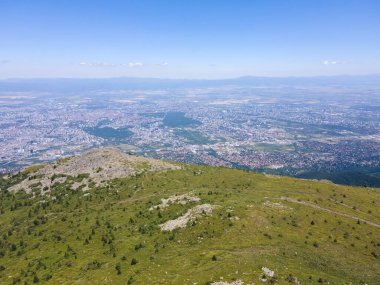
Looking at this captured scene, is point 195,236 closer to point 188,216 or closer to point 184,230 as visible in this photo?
point 184,230

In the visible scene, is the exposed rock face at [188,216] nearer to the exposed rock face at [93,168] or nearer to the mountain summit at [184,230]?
the mountain summit at [184,230]

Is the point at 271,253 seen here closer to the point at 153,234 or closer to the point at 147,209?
the point at 153,234

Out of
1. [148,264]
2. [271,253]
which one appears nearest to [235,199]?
[271,253]

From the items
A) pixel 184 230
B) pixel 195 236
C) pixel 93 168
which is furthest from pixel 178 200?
pixel 93 168

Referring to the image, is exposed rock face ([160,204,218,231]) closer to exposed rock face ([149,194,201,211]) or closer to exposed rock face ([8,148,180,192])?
exposed rock face ([149,194,201,211])

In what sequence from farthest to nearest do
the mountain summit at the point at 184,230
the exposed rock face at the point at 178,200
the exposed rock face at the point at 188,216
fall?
the exposed rock face at the point at 178,200, the exposed rock face at the point at 188,216, the mountain summit at the point at 184,230

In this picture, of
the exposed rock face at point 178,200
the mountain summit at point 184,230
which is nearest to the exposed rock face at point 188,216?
the mountain summit at point 184,230

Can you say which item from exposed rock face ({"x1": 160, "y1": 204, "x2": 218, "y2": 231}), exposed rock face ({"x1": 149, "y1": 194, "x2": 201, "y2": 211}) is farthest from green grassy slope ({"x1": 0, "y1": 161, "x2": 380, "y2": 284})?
exposed rock face ({"x1": 149, "y1": 194, "x2": 201, "y2": 211})
